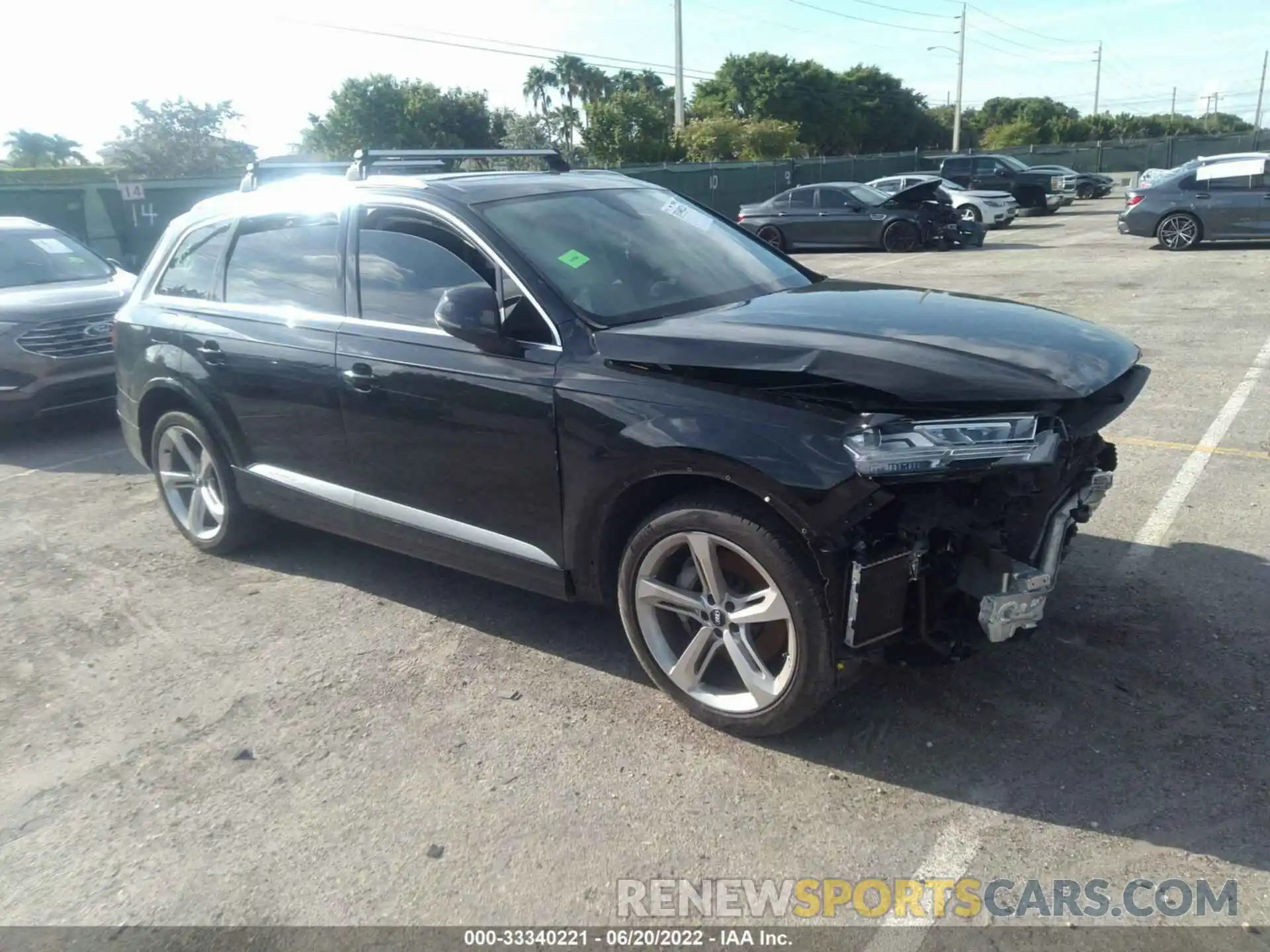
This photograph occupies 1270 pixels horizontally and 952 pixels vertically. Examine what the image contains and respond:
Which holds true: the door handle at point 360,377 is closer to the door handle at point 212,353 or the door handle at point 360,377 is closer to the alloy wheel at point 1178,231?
the door handle at point 212,353

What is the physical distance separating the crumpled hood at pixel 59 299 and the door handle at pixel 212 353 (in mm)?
3963

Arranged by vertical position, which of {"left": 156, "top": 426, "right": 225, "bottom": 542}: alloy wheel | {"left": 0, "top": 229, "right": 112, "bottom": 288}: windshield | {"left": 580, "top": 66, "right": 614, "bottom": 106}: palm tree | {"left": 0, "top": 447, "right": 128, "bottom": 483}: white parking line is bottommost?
{"left": 0, "top": 447, "right": 128, "bottom": 483}: white parking line

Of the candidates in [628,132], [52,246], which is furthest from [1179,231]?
[628,132]

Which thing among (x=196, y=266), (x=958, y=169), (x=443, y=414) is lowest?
(x=443, y=414)

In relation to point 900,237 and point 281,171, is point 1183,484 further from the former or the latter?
point 900,237

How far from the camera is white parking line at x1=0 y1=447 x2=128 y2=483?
7.21 m

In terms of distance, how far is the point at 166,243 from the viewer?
5430 millimetres

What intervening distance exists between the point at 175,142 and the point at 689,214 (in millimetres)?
74431

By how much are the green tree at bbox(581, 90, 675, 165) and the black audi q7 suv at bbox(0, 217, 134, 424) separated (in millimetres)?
39400

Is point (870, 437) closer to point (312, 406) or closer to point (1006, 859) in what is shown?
point (1006, 859)

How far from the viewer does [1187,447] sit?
6277 millimetres

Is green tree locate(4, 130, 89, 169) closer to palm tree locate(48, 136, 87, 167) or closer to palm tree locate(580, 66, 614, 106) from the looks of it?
palm tree locate(48, 136, 87, 167)

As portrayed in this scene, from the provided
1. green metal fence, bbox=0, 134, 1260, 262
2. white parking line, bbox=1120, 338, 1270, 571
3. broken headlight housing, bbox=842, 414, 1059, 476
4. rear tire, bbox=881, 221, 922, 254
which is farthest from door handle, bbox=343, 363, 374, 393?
rear tire, bbox=881, 221, 922, 254

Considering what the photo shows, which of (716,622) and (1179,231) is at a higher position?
(1179,231)
